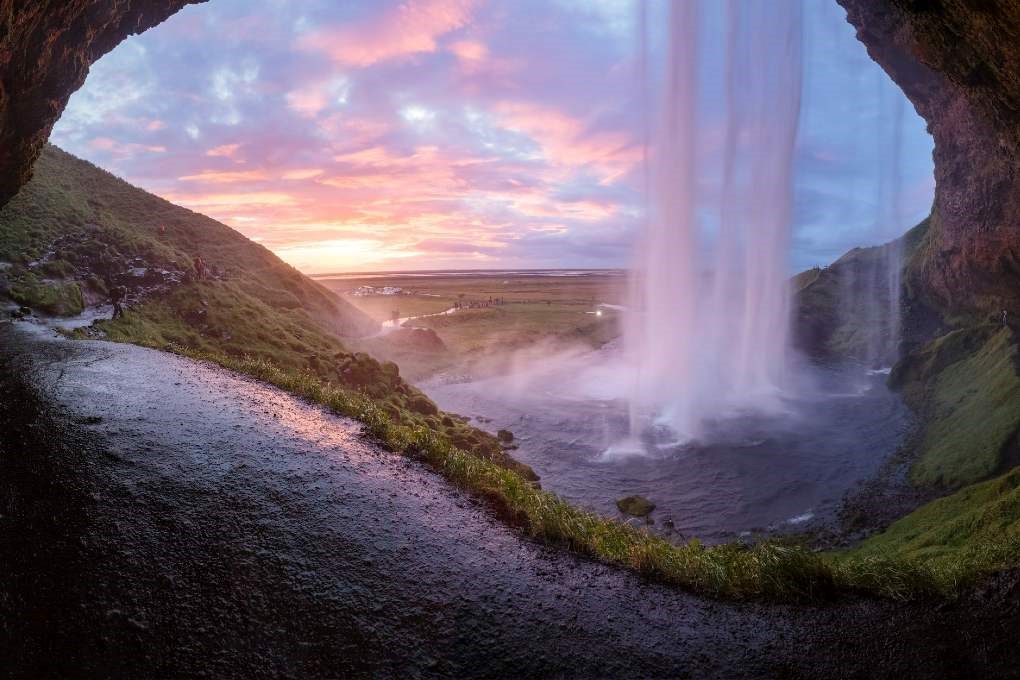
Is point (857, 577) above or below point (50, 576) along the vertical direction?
above

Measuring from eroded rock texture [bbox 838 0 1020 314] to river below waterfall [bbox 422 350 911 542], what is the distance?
36.3 feet

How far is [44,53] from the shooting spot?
18.6m

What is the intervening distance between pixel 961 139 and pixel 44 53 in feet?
186

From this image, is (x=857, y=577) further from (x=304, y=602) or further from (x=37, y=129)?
(x=37, y=129)

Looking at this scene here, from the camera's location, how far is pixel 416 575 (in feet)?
27.0

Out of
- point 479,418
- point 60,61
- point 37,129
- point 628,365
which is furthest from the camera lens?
point 628,365

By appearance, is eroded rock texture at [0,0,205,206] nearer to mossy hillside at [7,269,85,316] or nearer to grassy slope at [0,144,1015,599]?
mossy hillside at [7,269,85,316]

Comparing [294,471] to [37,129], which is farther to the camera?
[37,129]

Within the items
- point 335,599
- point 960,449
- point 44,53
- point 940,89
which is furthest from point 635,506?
point 940,89

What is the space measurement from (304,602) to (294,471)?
14.6 ft

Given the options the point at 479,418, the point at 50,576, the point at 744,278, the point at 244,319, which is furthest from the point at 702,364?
the point at 50,576

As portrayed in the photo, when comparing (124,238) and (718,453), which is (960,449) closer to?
(718,453)

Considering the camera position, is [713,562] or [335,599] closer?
[335,599]

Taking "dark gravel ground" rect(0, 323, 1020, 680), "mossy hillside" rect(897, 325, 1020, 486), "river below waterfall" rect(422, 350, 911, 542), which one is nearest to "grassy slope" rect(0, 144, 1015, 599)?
"dark gravel ground" rect(0, 323, 1020, 680)
